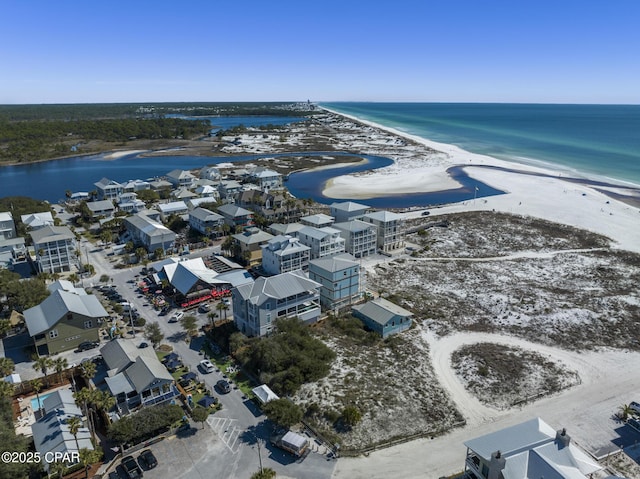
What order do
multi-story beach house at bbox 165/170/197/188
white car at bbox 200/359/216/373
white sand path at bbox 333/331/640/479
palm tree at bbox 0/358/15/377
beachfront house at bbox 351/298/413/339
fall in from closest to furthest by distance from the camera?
white sand path at bbox 333/331/640/479 → palm tree at bbox 0/358/15/377 → white car at bbox 200/359/216/373 → beachfront house at bbox 351/298/413/339 → multi-story beach house at bbox 165/170/197/188

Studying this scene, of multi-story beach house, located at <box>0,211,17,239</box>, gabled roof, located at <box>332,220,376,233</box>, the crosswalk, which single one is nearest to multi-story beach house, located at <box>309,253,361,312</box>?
gabled roof, located at <box>332,220,376,233</box>

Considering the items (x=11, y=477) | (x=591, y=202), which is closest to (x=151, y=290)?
(x=11, y=477)

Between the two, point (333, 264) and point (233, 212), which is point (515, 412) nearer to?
point (333, 264)

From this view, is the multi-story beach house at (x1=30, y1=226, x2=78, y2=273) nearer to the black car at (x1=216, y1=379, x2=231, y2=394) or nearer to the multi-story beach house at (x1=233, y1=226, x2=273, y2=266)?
the multi-story beach house at (x1=233, y1=226, x2=273, y2=266)

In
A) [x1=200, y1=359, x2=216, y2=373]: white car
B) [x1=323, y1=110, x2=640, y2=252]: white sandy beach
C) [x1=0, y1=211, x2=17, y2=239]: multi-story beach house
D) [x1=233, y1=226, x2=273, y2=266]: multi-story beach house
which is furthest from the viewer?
[x1=323, y1=110, x2=640, y2=252]: white sandy beach

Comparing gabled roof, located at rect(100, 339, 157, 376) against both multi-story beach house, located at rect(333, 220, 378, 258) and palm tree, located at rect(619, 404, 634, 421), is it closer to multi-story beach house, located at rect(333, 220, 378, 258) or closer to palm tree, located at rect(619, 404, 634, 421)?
multi-story beach house, located at rect(333, 220, 378, 258)

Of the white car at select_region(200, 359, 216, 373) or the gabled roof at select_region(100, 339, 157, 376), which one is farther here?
the white car at select_region(200, 359, 216, 373)

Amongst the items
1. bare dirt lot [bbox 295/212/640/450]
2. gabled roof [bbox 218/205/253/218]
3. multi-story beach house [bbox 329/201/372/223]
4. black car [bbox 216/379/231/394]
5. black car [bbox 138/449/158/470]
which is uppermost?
multi-story beach house [bbox 329/201/372/223]

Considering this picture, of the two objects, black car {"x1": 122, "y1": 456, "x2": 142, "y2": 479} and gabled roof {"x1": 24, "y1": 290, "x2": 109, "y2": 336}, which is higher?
gabled roof {"x1": 24, "y1": 290, "x2": 109, "y2": 336}

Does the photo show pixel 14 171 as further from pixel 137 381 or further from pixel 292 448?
pixel 292 448
